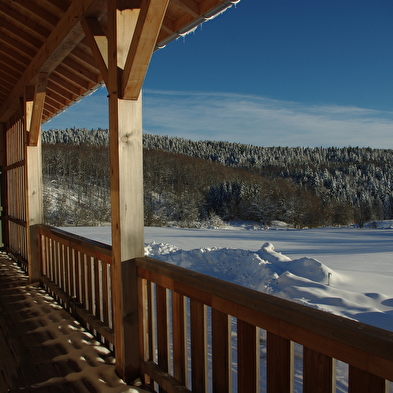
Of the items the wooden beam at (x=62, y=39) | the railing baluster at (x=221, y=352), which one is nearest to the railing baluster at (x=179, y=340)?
the railing baluster at (x=221, y=352)

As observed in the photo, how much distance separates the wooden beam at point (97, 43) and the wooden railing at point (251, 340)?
1345 mm

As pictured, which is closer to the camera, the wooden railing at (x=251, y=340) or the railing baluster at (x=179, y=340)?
the wooden railing at (x=251, y=340)

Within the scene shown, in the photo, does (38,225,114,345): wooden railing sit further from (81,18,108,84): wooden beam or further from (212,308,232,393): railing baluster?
(81,18,108,84): wooden beam

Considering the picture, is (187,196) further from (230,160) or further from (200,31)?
(200,31)

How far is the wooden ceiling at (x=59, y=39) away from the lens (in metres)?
2.26

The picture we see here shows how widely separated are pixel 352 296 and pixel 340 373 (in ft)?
9.41

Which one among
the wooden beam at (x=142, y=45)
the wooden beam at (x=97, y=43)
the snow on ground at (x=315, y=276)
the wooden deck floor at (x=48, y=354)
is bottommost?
the snow on ground at (x=315, y=276)

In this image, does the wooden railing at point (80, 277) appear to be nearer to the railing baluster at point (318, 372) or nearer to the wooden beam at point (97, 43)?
the wooden beam at point (97, 43)

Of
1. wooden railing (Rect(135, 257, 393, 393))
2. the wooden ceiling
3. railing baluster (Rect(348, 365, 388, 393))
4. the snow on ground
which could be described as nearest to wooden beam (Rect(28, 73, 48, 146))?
the wooden ceiling

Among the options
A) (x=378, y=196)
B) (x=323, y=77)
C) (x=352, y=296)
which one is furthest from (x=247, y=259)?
(x=323, y=77)

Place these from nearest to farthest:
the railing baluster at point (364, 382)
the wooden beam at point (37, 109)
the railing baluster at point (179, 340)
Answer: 1. the railing baluster at point (364, 382)
2. the railing baluster at point (179, 340)
3. the wooden beam at point (37, 109)

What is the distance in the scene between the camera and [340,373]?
Answer: 338 cm

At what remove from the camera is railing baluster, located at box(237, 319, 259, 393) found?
4.80 ft

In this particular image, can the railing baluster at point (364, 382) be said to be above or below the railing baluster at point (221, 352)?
above
